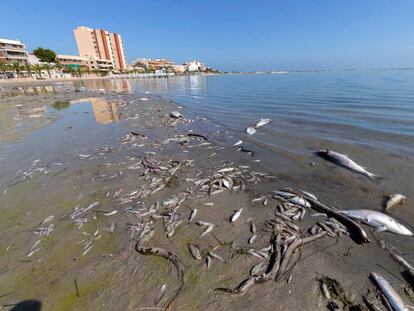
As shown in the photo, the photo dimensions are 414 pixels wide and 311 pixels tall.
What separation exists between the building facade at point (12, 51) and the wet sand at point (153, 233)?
12313cm

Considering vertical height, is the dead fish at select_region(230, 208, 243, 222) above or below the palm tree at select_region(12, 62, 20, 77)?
below

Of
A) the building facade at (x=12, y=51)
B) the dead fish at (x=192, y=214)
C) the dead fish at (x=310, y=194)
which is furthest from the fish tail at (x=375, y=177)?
the building facade at (x=12, y=51)

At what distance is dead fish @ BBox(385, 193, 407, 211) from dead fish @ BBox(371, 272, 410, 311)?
97.5 inches

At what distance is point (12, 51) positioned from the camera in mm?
95500

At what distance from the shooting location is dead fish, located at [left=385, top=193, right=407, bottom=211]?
5125mm

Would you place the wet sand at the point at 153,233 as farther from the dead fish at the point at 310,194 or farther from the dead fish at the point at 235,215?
the dead fish at the point at 310,194

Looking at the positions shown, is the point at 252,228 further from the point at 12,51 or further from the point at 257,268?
the point at 12,51

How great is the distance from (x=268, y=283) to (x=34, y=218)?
216 inches

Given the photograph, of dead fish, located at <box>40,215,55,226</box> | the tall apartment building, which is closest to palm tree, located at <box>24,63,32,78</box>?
the tall apartment building

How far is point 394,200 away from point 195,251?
5142 mm

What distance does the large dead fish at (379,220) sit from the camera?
4.30 m

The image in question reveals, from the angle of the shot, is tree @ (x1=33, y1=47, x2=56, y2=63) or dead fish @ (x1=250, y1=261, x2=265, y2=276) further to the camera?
tree @ (x1=33, y1=47, x2=56, y2=63)

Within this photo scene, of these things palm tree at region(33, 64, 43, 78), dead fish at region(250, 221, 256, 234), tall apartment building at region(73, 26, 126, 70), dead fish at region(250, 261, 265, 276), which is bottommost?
dead fish at region(250, 221, 256, 234)

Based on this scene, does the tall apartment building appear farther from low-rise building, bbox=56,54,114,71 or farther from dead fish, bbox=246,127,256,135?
dead fish, bbox=246,127,256,135
